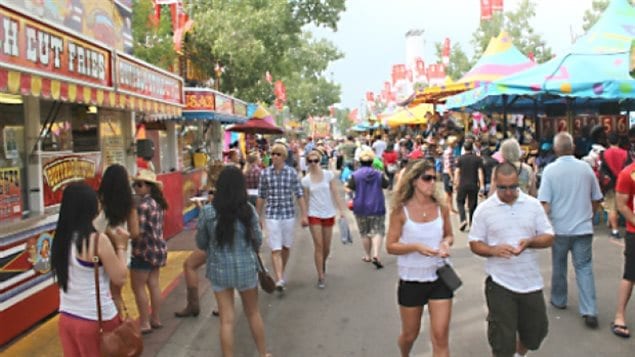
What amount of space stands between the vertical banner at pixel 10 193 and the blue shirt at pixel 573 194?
5383 mm

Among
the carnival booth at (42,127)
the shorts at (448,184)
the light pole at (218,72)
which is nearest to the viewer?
the carnival booth at (42,127)

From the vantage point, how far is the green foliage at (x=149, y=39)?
17.8 m

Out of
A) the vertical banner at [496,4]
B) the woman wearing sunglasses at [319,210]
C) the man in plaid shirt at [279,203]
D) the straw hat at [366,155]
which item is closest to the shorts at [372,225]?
the straw hat at [366,155]

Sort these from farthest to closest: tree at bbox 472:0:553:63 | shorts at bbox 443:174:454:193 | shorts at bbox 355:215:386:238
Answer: tree at bbox 472:0:553:63 < shorts at bbox 443:174:454:193 < shorts at bbox 355:215:386:238

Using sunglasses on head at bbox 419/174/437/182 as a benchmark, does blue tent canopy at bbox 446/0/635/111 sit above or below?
above

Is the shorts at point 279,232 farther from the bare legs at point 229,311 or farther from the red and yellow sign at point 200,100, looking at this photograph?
the red and yellow sign at point 200,100

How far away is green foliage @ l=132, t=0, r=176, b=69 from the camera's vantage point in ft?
58.5

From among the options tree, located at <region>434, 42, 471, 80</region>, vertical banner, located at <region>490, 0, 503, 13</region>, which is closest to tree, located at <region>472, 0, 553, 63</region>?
tree, located at <region>434, 42, 471, 80</region>

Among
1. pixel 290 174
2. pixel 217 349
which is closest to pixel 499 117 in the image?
pixel 290 174

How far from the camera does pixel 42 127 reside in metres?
7.11

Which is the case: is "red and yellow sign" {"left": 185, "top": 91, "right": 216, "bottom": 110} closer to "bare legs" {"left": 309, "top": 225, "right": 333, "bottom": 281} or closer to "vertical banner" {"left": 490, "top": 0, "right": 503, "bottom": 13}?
"bare legs" {"left": 309, "top": 225, "right": 333, "bottom": 281}

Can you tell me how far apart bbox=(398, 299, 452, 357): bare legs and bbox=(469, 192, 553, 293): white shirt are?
440 mm

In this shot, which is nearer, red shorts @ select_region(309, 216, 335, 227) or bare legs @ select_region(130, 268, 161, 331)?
bare legs @ select_region(130, 268, 161, 331)

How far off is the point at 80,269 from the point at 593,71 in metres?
8.96
